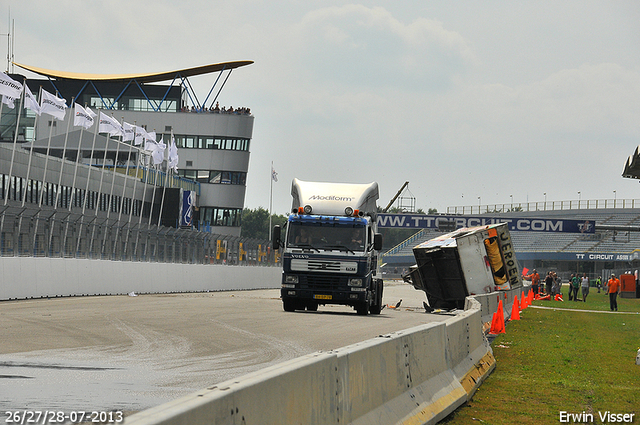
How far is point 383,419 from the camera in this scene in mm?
6801

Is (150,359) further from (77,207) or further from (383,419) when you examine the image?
(77,207)

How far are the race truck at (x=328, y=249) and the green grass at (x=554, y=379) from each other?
13.6 feet

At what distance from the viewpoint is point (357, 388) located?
6.38 m

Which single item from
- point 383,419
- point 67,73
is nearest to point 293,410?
point 383,419

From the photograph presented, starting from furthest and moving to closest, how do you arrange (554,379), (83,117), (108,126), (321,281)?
(108,126)
(83,117)
(321,281)
(554,379)

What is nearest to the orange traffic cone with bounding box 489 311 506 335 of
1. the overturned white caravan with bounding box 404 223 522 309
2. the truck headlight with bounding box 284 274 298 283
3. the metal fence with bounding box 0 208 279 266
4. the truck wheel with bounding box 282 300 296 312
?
the truck headlight with bounding box 284 274 298 283

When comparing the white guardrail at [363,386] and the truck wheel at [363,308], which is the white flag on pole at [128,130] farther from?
the white guardrail at [363,386]

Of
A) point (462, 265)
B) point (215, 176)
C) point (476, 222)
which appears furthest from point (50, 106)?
point (476, 222)

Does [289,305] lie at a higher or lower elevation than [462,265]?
lower

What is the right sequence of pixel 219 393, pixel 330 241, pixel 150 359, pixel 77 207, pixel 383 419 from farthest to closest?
pixel 77 207, pixel 330 241, pixel 150 359, pixel 383 419, pixel 219 393

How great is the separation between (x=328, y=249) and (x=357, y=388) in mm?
16047

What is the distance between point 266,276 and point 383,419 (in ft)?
156

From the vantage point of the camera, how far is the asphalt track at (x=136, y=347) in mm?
8453

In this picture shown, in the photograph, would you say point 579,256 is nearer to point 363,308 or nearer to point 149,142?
point 149,142
